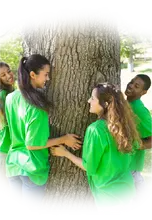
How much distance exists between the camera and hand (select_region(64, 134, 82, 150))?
252 cm

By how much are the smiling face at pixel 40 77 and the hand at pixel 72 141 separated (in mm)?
394

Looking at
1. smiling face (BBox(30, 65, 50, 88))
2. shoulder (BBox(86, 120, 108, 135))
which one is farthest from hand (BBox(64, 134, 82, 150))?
smiling face (BBox(30, 65, 50, 88))

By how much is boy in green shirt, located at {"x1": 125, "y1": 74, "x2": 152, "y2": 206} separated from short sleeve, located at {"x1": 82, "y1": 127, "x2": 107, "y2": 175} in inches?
17.4

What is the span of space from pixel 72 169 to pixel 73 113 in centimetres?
40

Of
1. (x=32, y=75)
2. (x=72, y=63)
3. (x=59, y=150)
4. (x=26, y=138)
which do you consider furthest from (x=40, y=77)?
(x=59, y=150)

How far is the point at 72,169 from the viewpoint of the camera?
267 cm

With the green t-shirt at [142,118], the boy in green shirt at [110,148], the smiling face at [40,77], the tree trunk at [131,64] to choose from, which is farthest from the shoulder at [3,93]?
the tree trunk at [131,64]

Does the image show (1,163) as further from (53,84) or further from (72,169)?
(53,84)

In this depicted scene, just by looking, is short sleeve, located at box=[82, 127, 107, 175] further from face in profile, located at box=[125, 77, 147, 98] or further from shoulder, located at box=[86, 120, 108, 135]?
face in profile, located at box=[125, 77, 147, 98]

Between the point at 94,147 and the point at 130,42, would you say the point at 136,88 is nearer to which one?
the point at 94,147

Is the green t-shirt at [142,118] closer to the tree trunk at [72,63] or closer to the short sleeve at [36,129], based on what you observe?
the tree trunk at [72,63]

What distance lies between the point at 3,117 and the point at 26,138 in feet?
1.59

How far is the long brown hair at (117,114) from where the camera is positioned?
226 centimetres

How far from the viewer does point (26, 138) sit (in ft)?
7.61
